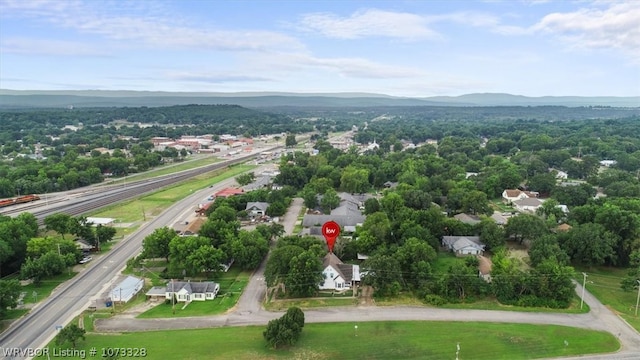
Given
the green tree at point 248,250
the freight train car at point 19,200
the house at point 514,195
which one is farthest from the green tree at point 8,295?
the house at point 514,195

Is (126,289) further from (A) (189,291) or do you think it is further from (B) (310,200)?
(B) (310,200)

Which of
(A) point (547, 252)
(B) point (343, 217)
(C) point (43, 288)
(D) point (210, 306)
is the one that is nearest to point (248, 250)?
(D) point (210, 306)

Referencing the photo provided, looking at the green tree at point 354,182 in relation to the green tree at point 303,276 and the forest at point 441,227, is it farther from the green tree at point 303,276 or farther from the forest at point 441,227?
the green tree at point 303,276

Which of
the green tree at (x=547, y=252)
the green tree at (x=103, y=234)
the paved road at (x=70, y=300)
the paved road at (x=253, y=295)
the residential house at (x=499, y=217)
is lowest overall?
the paved road at (x=70, y=300)

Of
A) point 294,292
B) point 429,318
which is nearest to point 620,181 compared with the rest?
point 429,318

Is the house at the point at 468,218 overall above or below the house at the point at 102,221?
above

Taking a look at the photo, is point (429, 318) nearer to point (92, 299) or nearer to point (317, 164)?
point (92, 299)

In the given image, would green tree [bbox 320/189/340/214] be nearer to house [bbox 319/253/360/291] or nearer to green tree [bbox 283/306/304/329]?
house [bbox 319/253/360/291]
